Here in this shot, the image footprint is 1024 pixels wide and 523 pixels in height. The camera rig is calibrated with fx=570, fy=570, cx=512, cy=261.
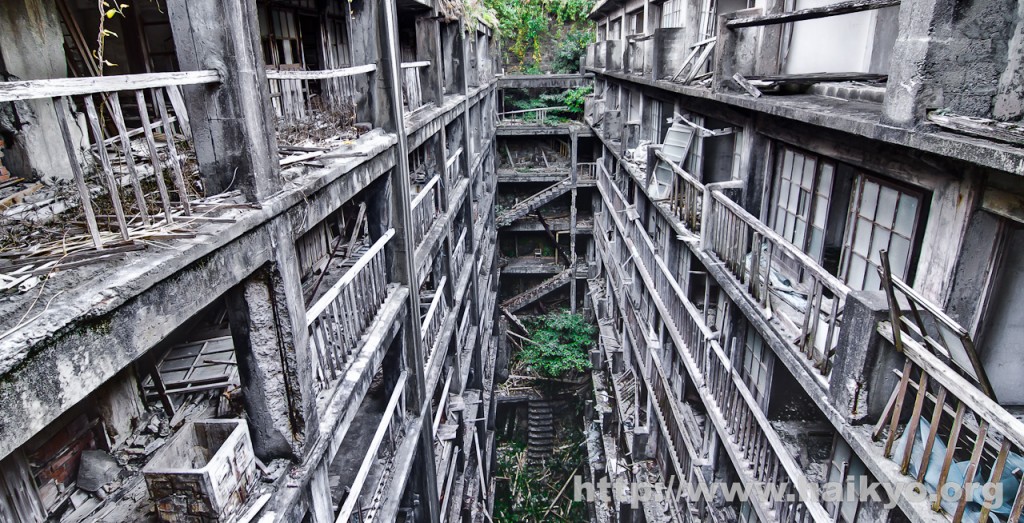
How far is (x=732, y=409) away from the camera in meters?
8.72

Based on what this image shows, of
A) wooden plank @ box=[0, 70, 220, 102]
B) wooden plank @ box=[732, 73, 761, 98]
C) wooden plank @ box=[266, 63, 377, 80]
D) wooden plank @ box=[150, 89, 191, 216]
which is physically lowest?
wooden plank @ box=[150, 89, 191, 216]

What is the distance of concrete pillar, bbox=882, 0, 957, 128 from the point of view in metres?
4.25

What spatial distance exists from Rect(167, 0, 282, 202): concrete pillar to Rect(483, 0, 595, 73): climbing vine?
111 ft

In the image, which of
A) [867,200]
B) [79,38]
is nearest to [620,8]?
[867,200]

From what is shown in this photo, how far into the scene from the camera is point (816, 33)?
776 cm

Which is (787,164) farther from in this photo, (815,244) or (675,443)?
(675,443)

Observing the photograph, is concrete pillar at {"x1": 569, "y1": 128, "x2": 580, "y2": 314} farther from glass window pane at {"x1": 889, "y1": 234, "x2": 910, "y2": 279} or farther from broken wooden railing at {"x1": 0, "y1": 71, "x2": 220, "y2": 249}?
broken wooden railing at {"x1": 0, "y1": 71, "x2": 220, "y2": 249}

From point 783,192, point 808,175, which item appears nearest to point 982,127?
point 808,175

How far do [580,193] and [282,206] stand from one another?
82.1 feet

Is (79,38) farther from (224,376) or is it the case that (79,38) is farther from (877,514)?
(877,514)

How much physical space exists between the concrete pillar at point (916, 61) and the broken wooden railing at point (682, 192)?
15.1ft

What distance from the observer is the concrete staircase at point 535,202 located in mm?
26859

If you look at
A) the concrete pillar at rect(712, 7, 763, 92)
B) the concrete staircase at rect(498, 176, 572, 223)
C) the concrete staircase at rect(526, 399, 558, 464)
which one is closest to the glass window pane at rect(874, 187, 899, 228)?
the concrete pillar at rect(712, 7, 763, 92)

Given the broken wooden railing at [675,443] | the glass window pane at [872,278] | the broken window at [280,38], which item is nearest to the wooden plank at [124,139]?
the broken window at [280,38]
